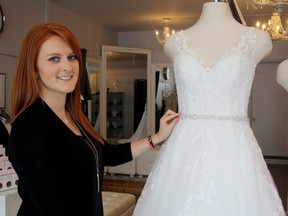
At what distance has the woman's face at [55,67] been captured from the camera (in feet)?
4.23

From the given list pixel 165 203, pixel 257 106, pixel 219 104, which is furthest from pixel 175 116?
pixel 257 106

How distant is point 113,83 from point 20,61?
5.83 meters

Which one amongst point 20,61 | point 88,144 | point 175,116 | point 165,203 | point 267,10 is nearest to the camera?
point 20,61

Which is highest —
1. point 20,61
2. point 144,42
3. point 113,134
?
point 144,42

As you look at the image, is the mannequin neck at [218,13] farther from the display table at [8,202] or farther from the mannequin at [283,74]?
the display table at [8,202]

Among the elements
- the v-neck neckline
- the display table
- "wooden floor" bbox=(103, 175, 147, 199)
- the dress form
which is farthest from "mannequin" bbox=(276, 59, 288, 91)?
"wooden floor" bbox=(103, 175, 147, 199)

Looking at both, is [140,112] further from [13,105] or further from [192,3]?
[13,105]

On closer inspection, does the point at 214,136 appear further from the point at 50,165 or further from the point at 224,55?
the point at 50,165

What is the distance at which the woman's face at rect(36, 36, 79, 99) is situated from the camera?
4.23ft

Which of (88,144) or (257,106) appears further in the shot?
(257,106)

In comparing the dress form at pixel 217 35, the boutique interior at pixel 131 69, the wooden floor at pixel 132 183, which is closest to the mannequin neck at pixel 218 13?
the dress form at pixel 217 35

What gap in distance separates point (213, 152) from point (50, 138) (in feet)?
2.15

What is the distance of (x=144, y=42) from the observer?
7445mm

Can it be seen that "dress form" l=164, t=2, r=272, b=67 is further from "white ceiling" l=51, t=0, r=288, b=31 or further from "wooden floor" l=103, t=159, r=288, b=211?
"wooden floor" l=103, t=159, r=288, b=211
